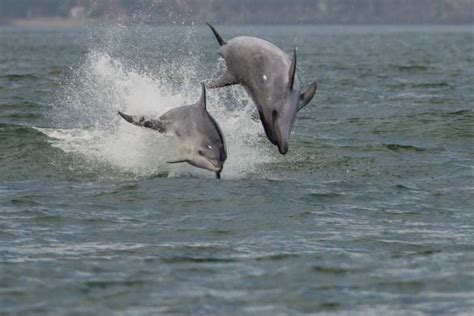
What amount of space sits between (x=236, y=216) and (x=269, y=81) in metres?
2.44

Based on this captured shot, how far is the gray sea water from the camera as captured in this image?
473 inches

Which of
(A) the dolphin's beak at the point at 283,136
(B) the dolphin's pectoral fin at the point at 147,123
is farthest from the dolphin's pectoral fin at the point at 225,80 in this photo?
(A) the dolphin's beak at the point at 283,136

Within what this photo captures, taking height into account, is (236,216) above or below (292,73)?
below

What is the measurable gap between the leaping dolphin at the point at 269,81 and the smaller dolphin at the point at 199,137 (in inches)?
25.7

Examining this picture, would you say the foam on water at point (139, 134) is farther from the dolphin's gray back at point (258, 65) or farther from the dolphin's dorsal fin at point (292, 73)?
the dolphin's dorsal fin at point (292, 73)

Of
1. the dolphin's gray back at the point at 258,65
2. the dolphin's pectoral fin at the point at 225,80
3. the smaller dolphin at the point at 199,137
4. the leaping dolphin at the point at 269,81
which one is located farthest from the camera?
the dolphin's pectoral fin at the point at 225,80

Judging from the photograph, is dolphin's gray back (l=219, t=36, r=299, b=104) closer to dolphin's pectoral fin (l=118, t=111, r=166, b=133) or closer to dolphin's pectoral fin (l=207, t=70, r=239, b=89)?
dolphin's pectoral fin (l=207, t=70, r=239, b=89)

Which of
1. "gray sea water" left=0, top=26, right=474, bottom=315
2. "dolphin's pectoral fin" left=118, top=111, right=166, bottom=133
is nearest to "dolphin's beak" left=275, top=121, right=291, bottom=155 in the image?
"gray sea water" left=0, top=26, right=474, bottom=315

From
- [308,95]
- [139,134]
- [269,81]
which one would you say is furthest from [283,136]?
[139,134]

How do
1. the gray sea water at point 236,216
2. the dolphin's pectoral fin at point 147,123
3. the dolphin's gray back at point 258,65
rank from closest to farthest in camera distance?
the gray sea water at point 236,216 < the dolphin's gray back at point 258,65 < the dolphin's pectoral fin at point 147,123

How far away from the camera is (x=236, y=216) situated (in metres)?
15.7

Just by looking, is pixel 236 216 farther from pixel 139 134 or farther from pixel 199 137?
pixel 139 134

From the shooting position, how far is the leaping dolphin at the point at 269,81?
16812 millimetres

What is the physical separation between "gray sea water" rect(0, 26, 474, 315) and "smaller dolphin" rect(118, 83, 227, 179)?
13.9 inches
